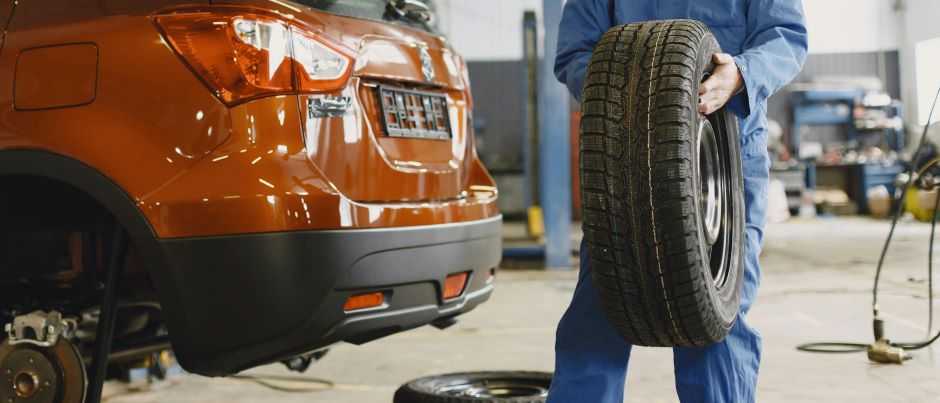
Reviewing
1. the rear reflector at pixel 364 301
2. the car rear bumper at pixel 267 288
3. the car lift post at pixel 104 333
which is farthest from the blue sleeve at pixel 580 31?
the car lift post at pixel 104 333

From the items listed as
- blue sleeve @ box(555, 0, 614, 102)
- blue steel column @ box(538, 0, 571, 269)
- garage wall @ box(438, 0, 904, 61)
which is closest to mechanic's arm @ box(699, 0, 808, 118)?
blue sleeve @ box(555, 0, 614, 102)

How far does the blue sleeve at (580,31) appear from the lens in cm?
203

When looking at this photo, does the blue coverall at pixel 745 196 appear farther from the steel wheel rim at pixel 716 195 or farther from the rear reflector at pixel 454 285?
the rear reflector at pixel 454 285

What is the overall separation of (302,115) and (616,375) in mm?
891

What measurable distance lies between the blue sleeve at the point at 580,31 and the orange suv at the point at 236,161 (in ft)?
1.62

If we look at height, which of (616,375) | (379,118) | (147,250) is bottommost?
(616,375)

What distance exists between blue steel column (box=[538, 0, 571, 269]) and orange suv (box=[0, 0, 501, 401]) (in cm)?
486

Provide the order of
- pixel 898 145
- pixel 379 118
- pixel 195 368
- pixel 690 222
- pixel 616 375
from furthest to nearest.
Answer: pixel 898 145, pixel 379 118, pixel 195 368, pixel 616 375, pixel 690 222

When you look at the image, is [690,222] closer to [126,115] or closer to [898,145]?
[126,115]

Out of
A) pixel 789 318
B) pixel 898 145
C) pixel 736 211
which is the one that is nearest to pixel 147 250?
pixel 736 211

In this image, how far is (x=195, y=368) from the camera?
82.7 inches

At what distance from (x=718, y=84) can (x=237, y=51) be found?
1.02 m

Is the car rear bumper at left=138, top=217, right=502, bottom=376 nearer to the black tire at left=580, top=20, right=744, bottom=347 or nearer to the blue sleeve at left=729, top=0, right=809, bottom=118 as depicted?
the black tire at left=580, top=20, right=744, bottom=347

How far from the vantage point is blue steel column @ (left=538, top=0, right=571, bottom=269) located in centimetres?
713
